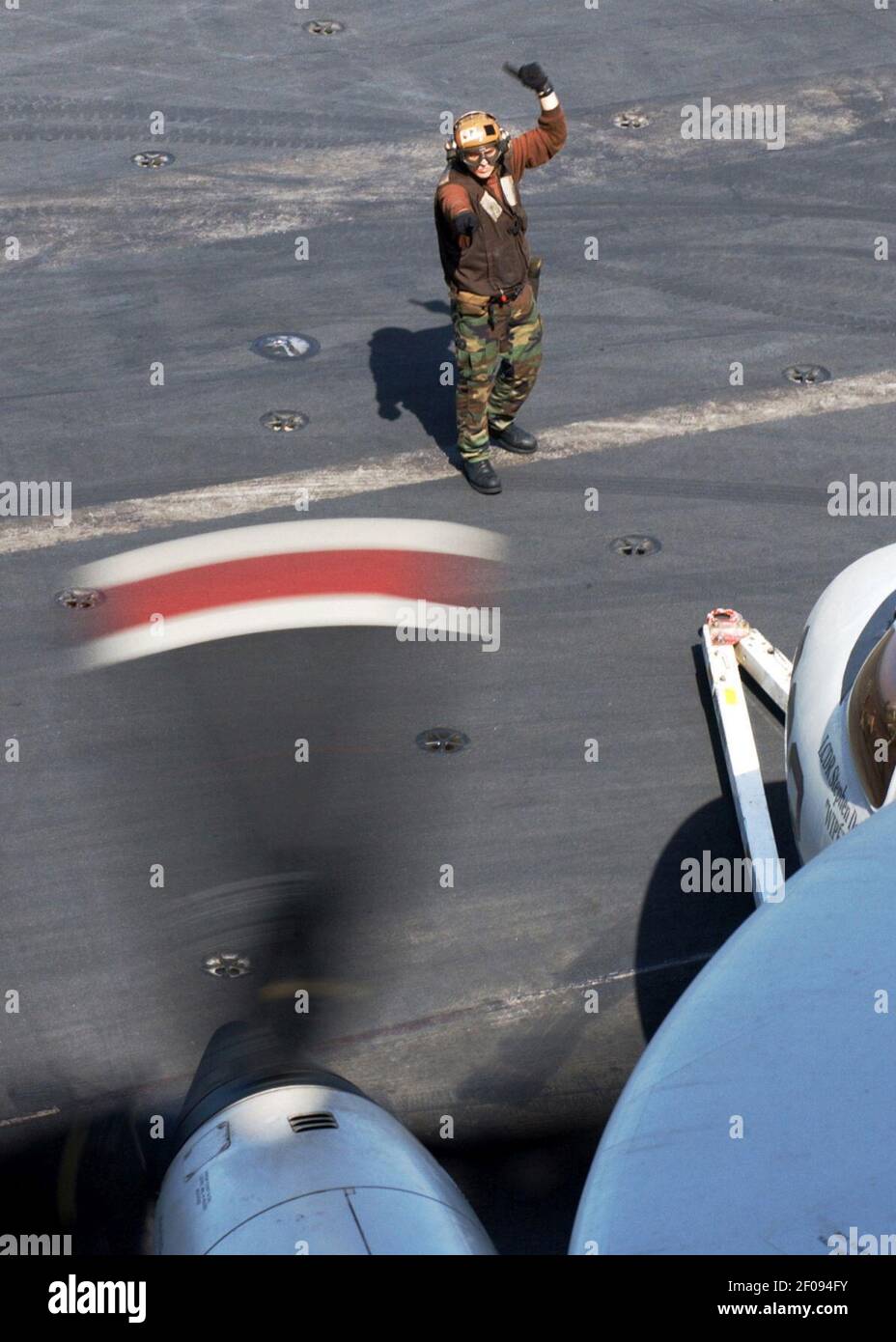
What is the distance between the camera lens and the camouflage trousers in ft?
38.3

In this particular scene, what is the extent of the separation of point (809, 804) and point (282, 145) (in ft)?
39.5

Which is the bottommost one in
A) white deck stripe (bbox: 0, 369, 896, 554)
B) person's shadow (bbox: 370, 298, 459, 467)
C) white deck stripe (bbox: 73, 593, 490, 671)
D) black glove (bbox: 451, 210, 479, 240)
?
white deck stripe (bbox: 73, 593, 490, 671)

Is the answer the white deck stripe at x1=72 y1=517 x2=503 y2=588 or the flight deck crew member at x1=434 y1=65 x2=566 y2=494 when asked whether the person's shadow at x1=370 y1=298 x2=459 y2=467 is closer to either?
the flight deck crew member at x1=434 y1=65 x2=566 y2=494

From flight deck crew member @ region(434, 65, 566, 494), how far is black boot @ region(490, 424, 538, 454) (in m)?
0.53

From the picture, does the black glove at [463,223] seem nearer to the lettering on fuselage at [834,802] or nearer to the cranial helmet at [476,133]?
the cranial helmet at [476,133]

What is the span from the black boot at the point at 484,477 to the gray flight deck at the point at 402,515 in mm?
121

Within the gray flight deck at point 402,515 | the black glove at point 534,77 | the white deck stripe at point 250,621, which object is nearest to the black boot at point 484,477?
the gray flight deck at point 402,515

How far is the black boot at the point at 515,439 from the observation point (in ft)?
41.9

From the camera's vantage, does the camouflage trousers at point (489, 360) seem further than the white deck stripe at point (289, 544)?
Yes

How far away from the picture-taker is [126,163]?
17.0 metres

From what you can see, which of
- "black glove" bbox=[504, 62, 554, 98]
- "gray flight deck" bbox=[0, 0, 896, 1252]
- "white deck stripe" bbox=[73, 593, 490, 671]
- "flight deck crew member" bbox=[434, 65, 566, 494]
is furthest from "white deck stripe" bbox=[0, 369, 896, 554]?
"black glove" bbox=[504, 62, 554, 98]

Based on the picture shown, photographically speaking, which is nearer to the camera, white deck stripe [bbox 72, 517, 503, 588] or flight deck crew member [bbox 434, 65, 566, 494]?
flight deck crew member [bbox 434, 65, 566, 494]
